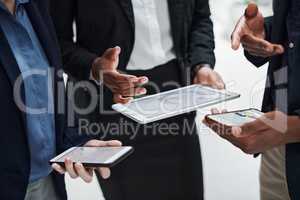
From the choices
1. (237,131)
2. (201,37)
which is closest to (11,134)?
(237,131)

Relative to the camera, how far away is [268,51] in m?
1.05

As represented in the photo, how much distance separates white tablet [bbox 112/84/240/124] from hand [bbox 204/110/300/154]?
138mm

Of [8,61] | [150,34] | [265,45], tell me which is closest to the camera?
[8,61]

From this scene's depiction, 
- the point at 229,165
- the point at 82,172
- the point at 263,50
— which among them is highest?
the point at 263,50

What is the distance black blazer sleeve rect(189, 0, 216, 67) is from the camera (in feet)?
4.51

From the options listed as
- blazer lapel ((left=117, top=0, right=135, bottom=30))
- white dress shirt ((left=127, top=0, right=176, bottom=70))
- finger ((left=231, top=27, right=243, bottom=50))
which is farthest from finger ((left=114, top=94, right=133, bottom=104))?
finger ((left=231, top=27, right=243, bottom=50))

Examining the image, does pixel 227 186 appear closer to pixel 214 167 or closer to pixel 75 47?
pixel 214 167

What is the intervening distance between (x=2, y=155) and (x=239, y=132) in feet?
1.87

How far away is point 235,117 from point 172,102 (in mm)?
199

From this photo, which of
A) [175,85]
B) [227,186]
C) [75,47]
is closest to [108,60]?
[75,47]

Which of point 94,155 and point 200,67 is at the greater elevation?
point 200,67

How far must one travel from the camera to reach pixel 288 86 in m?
1.01

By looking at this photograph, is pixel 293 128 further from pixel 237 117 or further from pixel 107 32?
pixel 107 32

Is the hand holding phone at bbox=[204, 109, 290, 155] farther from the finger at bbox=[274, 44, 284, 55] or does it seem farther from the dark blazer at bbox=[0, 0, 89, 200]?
the dark blazer at bbox=[0, 0, 89, 200]
